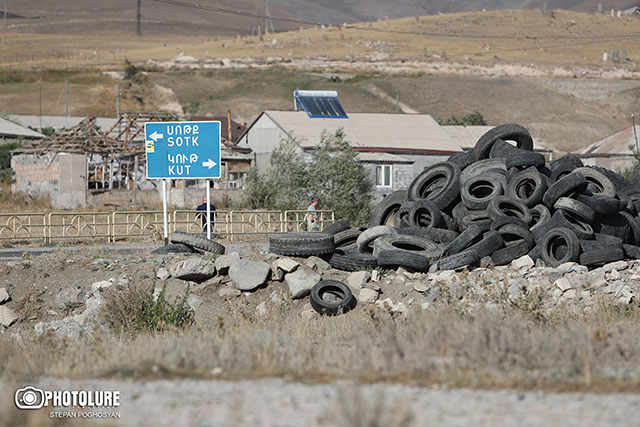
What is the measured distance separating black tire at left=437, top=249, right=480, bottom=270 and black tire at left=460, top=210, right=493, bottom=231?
161cm

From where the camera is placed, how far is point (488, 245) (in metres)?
17.2

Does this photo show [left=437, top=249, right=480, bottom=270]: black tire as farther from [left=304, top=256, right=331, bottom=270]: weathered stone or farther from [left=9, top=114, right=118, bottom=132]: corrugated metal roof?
[left=9, top=114, right=118, bottom=132]: corrugated metal roof

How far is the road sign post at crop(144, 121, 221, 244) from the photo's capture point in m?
20.3

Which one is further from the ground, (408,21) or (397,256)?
(408,21)

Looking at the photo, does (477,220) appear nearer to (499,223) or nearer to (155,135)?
(499,223)

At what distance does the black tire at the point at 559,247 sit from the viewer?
16.7 metres

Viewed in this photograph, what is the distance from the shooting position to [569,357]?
26.8ft

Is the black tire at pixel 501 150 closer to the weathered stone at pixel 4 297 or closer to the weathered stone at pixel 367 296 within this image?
the weathered stone at pixel 367 296

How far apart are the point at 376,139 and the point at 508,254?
2551 cm

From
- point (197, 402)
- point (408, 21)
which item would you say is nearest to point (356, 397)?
point (197, 402)

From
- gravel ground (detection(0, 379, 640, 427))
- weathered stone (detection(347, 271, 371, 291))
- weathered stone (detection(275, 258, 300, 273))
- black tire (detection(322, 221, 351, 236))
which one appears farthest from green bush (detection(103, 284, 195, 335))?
black tire (detection(322, 221, 351, 236))

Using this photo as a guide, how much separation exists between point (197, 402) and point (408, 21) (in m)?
147

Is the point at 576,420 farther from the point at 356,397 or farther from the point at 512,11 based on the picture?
the point at 512,11

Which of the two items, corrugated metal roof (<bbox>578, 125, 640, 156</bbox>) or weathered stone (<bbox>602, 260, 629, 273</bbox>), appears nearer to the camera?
weathered stone (<bbox>602, 260, 629, 273</bbox>)
